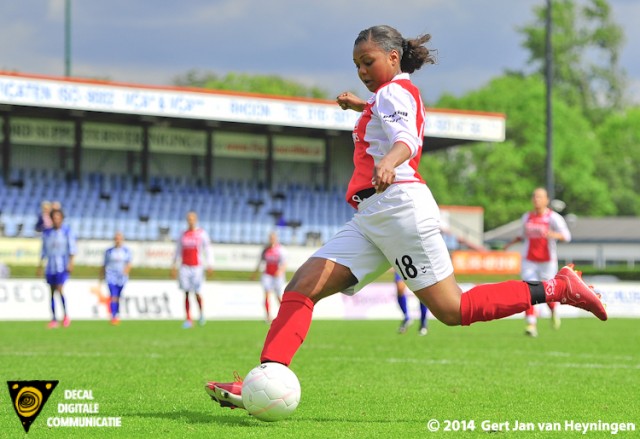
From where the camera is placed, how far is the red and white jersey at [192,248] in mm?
20625

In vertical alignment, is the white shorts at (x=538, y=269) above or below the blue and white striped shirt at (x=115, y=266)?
above

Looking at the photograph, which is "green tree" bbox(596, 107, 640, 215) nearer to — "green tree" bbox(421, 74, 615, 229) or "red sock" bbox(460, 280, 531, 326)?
"green tree" bbox(421, 74, 615, 229)

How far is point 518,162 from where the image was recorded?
75.9m

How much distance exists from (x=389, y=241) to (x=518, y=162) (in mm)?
71290

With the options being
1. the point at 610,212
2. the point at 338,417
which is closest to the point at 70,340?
the point at 338,417

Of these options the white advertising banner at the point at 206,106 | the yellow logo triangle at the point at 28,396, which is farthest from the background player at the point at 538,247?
the white advertising banner at the point at 206,106

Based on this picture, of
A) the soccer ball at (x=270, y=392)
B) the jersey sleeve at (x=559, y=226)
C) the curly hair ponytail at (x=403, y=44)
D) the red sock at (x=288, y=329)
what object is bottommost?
the soccer ball at (x=270, y=392)

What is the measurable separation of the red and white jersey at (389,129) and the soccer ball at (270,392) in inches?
45.9

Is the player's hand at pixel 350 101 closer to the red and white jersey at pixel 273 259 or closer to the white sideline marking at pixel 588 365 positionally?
the white sideline marking at pixel 588 365

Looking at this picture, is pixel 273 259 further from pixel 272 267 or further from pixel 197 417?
pixel 197 417

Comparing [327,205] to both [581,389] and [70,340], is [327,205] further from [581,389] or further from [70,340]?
[581,389]

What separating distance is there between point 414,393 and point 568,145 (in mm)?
71884

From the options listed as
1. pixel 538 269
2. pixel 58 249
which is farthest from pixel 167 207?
pixel 538 269

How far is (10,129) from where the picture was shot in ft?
123
